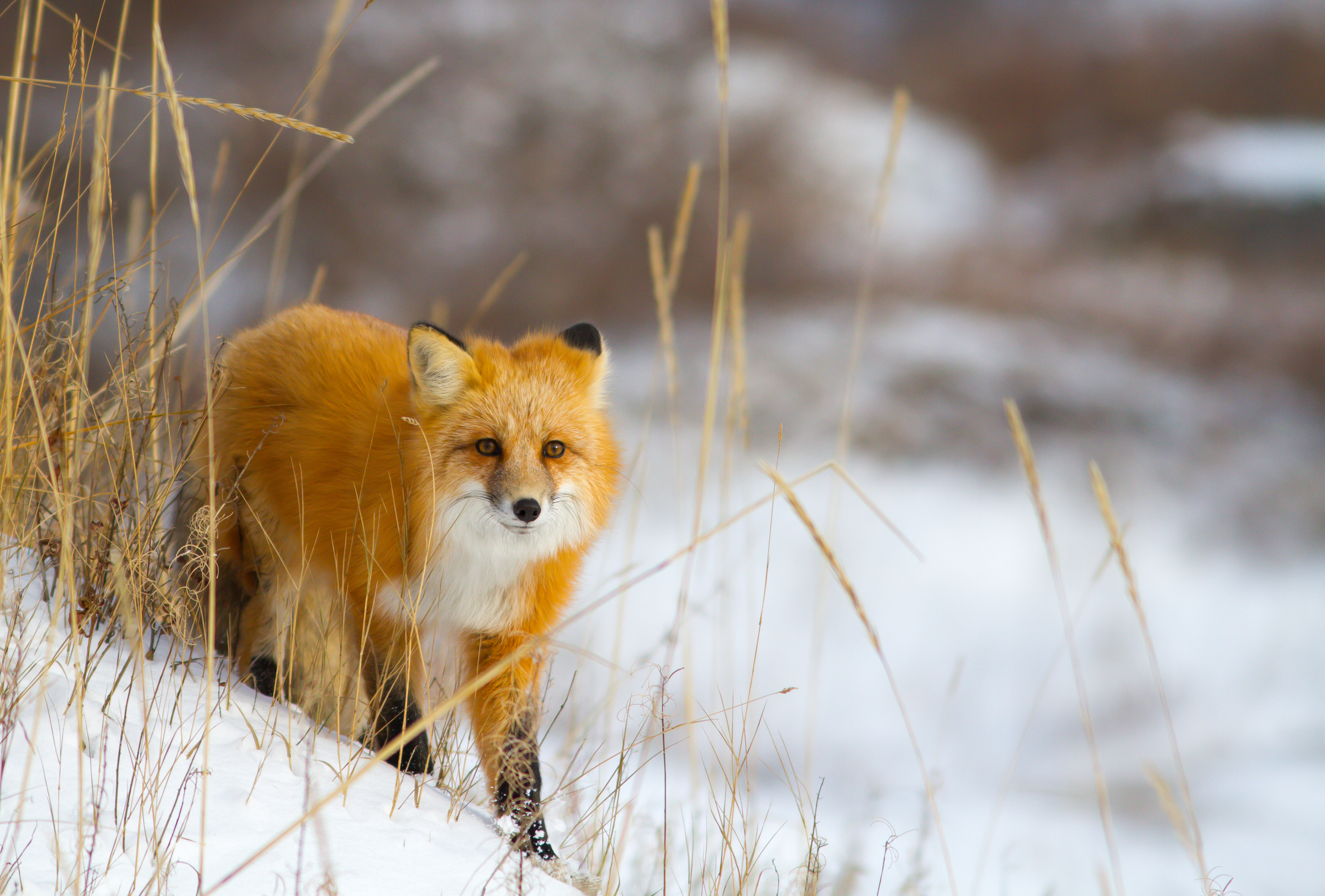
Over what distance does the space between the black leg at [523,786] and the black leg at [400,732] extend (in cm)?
21

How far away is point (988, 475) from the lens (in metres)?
7.33

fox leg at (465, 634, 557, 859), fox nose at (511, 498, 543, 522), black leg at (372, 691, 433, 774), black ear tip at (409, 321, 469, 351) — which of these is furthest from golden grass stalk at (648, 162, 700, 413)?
black leg at (372, 691, 433, 774)

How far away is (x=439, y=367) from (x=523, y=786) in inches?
40.5

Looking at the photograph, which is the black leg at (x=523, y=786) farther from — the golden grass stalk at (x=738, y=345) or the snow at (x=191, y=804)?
the golden grass stalk at (x=738, y=345)

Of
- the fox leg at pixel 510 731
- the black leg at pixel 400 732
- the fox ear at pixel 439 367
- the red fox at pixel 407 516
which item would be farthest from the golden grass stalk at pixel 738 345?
the black leg at pixel 400 732

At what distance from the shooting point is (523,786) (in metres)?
1.94

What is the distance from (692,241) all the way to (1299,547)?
574cm

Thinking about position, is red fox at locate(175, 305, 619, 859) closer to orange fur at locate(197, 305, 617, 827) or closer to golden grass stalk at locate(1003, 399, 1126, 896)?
orange fur at locate(197, 305, 617, 827)


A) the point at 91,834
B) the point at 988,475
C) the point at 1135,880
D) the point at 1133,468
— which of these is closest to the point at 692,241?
the point at 988,475

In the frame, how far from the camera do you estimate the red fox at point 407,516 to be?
6.92ft

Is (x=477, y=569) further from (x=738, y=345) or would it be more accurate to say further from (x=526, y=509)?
(x=738, y=345)

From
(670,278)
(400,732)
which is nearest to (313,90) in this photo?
(670,278)

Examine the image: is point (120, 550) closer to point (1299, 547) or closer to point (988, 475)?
point (988, 475)

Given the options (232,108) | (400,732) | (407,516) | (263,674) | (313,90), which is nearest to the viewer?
(232,108)
